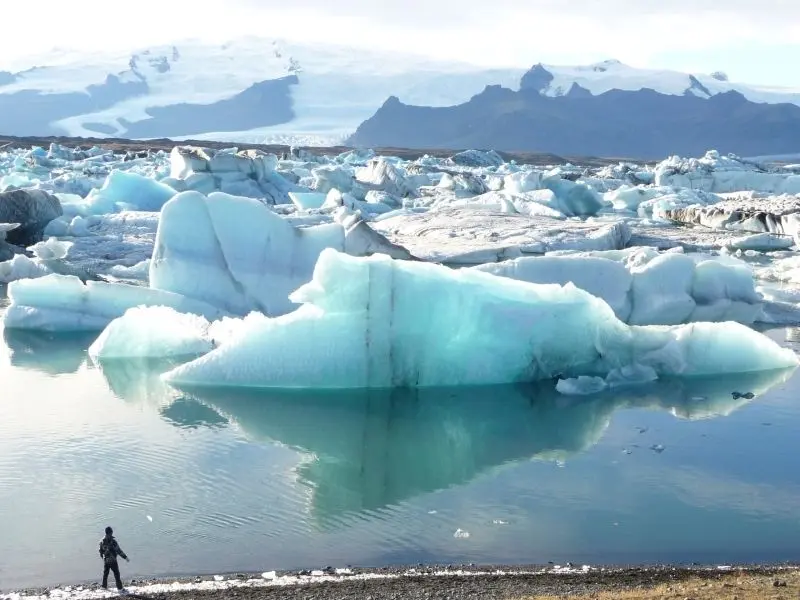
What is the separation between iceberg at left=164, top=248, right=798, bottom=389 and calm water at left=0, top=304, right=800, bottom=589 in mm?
280

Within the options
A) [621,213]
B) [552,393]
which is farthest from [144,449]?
[621,213]

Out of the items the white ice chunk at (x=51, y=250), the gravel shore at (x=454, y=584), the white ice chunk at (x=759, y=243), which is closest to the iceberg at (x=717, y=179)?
the white ice chunk at (x=759, y=243)

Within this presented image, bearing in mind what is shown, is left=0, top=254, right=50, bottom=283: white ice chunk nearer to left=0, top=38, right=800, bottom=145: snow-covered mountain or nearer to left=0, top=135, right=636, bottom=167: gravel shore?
left=0, top=135, right=636, bottom=167: gravel shore

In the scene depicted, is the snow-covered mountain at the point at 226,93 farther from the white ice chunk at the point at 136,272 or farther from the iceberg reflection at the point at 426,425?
the iceberg reflection at the point at 426,425

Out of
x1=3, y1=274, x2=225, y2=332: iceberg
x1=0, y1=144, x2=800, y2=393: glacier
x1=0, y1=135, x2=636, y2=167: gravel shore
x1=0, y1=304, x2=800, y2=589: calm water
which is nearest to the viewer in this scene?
x1=0, y1=304, x2=800, y2=589: calm water

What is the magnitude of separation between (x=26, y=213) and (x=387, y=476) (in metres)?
13.5

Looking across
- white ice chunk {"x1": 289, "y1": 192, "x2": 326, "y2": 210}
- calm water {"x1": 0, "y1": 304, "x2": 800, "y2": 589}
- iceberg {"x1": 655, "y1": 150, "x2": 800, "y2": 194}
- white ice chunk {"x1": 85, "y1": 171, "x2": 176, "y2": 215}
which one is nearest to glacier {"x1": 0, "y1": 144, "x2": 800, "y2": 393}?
calm water {"x1": 0, "y1": 304, "x2": 800, "y2": 589}

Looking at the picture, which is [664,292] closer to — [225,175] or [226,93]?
[225,175]

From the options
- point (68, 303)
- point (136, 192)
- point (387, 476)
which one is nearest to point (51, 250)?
point (68, 303)

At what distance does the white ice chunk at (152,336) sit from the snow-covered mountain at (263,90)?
68118mm

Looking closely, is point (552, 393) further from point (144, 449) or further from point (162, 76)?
point (162, 76)

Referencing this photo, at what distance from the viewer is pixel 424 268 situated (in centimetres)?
862

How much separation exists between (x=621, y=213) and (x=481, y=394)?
17.8 m

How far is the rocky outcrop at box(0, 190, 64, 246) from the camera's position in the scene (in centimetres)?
1759
